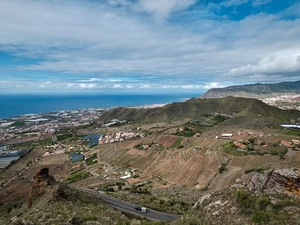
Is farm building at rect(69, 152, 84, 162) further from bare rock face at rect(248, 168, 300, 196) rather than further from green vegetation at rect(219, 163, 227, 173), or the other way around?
bare rock face at rect(248, 168, 300, 196)

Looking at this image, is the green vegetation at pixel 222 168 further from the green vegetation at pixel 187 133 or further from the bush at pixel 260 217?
the bush at pixel 260 217

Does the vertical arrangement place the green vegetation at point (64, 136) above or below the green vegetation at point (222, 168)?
below

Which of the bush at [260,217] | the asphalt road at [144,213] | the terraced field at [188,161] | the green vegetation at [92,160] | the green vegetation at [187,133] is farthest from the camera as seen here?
the green vegetation at [187,133]

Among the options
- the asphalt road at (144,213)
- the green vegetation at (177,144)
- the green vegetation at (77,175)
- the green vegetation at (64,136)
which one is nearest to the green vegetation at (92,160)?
the green vegetation at (77,175)

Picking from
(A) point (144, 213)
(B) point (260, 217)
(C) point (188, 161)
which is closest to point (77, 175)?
(C) point (188, 161)

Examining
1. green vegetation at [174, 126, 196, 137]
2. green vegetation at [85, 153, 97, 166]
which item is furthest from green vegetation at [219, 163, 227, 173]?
green vegetation at [85, 153, 97, 166]

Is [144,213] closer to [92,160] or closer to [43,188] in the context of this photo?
[43,188]
